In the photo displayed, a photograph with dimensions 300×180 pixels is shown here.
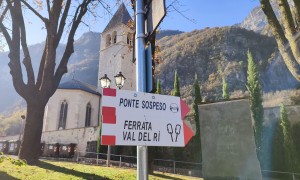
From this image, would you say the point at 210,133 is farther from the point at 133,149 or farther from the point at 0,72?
the point at 0,72

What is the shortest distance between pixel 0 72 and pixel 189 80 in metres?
155

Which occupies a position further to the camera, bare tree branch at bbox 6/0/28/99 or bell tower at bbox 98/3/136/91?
bell tower at bbox 98/3/136/91

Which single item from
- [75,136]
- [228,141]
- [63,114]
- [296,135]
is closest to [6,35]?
[228,141]

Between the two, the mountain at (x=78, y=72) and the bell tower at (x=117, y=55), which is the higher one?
the mountain at (x=78, y=72)

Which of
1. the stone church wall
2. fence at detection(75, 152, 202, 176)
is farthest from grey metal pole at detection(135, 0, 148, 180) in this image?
the stone church wall

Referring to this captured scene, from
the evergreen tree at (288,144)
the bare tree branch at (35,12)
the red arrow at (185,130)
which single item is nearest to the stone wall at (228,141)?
the red arrow at (185,130)

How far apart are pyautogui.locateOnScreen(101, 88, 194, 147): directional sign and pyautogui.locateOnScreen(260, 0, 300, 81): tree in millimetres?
4127

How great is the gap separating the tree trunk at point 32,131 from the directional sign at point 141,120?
10.6 meters

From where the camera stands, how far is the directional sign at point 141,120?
7.40 ft

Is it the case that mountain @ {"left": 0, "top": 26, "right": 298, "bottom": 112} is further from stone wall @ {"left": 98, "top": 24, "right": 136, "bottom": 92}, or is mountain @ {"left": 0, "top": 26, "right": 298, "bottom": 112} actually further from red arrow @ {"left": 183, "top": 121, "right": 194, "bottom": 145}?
red arrow @ {"left": 183, "top": 121, "right": 194, "bottom": 145}

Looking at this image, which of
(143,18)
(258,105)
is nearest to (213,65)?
(258,105)

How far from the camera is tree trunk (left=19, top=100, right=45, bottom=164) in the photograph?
11.6 meters

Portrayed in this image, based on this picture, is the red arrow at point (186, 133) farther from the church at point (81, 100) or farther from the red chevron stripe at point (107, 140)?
the church at point (81, 100)

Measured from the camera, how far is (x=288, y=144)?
19.3 m
